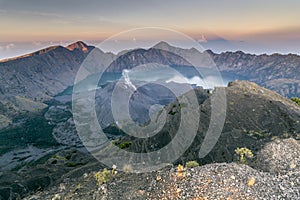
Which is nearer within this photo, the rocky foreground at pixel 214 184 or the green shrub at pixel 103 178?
the rocky foreground at pixel 214 184

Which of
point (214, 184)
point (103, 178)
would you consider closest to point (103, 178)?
point (103, 178)

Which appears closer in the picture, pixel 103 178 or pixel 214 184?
pixel 214 184

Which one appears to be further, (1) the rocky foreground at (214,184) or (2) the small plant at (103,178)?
(2) the small plant at (103,178)

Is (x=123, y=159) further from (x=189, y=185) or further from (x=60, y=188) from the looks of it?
(x=189, y=185)

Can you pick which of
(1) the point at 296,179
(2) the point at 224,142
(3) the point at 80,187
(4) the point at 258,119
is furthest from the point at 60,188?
(4) the point at 258,119

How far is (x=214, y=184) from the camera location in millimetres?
28469

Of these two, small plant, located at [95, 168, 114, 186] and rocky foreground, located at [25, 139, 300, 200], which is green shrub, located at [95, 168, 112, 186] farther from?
rocky foreground, located at [25, 139, 300, 200]

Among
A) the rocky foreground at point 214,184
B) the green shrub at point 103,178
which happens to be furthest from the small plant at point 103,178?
the rocky foreground at point 214,184

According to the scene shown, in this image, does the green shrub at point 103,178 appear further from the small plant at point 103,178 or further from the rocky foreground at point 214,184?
the rocky foreground at point 214,184

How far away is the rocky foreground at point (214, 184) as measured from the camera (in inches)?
1090

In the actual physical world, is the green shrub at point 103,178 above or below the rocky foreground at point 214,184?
below

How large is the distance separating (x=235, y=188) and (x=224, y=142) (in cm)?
3650

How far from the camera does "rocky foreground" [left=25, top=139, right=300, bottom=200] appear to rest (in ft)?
90.8

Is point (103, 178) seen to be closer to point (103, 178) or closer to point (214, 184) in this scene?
point (103, 178)
